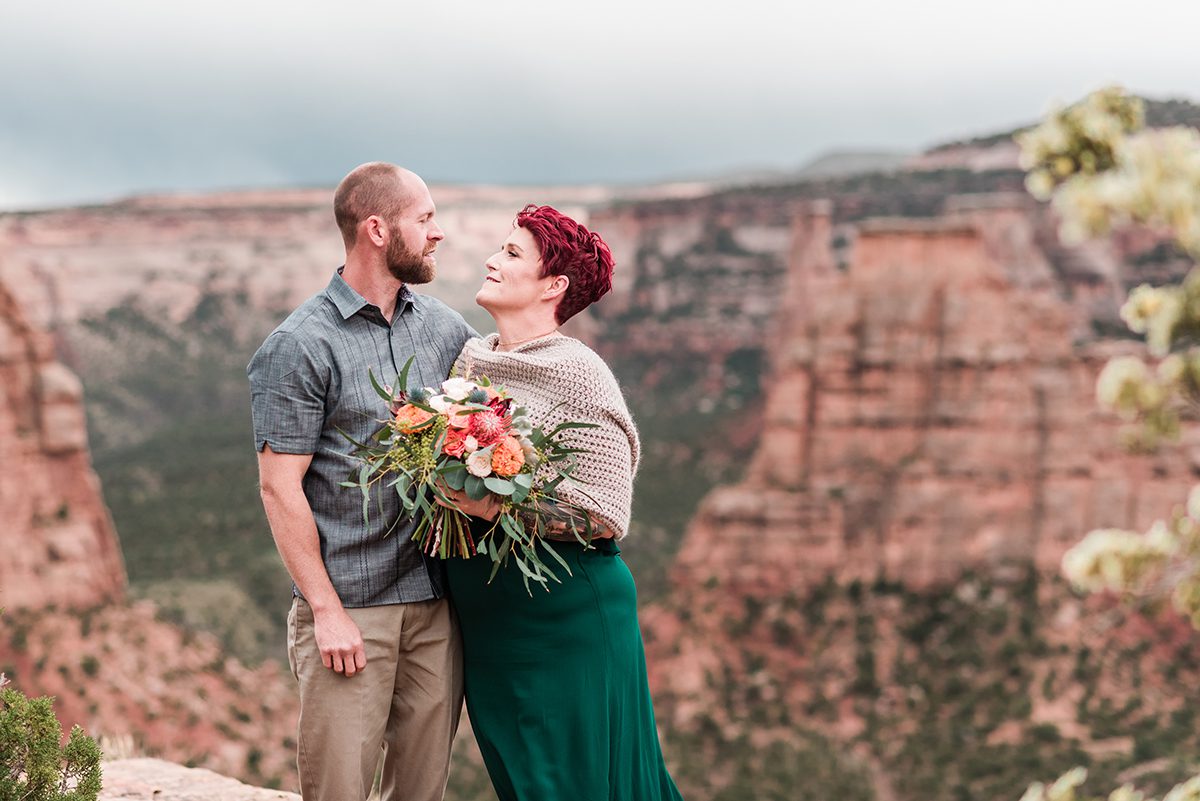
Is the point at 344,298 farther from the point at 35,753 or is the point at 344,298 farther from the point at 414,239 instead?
the point at 35,753

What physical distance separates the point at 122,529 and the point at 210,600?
8.73 meters

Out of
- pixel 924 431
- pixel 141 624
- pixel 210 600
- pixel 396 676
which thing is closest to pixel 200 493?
pixel 210 600

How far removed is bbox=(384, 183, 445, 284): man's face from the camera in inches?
201

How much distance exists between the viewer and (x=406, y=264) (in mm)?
5184

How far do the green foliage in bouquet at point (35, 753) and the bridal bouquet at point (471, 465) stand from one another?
160 centimetres

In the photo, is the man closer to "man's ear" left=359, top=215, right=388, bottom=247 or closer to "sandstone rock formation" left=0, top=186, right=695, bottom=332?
"man's ear" left=359, top=215, right=388, bottom=247

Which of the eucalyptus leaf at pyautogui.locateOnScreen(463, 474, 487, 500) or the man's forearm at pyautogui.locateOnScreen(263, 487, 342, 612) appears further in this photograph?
the man's forearm at pyautogui.locateOnScreen(263, 487, 342, 612)

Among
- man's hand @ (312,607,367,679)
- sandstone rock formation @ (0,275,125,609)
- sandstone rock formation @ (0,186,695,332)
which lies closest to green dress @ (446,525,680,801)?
man's hand @ (312,607,367,679)

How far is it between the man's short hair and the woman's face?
0.43m

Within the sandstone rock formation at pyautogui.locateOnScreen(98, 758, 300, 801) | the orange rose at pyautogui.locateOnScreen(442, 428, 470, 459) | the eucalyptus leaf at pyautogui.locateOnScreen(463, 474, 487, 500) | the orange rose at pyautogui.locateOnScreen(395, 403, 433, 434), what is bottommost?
the sandstone rock formation at pyautogui.locateOnScreen(98, 758, 300, 801)

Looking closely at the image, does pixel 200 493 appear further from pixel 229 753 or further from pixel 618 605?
pixel 618 605

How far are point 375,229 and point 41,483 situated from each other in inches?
729

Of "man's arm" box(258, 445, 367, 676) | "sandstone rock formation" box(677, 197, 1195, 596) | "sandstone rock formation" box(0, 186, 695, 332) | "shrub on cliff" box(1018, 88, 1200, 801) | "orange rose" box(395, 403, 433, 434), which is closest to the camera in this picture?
"shrub on cliff" box(1018, 88, 1200, 801)

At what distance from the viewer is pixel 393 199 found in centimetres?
510
